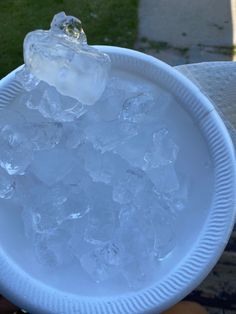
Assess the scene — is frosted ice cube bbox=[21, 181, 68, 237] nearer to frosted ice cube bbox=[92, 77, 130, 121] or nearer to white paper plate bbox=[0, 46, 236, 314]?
white paper plate bbox=[0, 46, 236, 314]

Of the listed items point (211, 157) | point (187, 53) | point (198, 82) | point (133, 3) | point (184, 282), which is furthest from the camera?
point (133, 3)

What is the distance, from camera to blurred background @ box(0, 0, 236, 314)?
214 cm

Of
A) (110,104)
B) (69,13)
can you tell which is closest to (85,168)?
(110,104)

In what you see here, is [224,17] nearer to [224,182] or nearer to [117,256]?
[224,182]

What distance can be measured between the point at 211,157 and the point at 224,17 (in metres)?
1.36

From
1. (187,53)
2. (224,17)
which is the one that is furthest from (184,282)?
(224,17)

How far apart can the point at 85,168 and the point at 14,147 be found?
0.15 meters

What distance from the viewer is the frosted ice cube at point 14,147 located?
3.40ft

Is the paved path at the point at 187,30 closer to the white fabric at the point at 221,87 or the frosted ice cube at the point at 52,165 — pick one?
the white fabric at the point at 221,87

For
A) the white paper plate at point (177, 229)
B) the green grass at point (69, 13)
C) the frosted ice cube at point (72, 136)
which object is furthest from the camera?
the green grass at point (69, 13)

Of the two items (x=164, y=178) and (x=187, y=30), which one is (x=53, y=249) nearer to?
(x=164, y=178)

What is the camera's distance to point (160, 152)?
1.06 meters

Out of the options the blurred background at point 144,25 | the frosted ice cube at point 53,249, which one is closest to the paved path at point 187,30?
the blurred background at point 144,25

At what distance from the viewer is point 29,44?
1.05 meters
